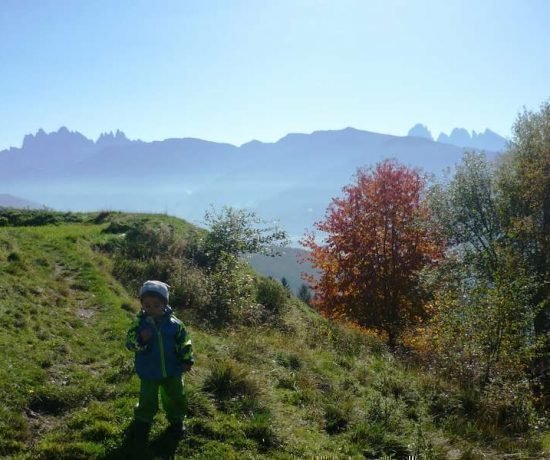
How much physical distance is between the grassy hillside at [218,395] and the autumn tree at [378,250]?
12.0 metres

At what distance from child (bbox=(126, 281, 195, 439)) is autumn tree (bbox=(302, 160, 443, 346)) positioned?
18515 mm

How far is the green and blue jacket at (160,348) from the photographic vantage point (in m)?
6.55

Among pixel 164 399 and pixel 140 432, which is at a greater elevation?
pixel 164 399

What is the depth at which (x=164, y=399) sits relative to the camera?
22.6ft

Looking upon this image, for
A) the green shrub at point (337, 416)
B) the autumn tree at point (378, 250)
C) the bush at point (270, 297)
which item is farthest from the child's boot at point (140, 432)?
the autumn tree at point (378, 250)

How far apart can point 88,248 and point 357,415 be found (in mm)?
13832

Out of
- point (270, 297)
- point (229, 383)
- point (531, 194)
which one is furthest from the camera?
point (531, 194)

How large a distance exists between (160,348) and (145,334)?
0.91 feet

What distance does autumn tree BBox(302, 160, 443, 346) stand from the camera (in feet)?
84.4

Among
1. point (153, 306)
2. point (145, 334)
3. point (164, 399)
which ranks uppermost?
point (153, 306)

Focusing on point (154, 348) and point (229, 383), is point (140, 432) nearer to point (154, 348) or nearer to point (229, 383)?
point (154, 348)

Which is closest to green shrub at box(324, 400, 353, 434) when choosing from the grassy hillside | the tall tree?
the grassy hillside

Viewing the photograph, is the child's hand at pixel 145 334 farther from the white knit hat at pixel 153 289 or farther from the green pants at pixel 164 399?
the green pants at pixel 164 399

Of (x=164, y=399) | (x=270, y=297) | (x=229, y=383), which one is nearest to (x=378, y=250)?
(x=270, y=297)
